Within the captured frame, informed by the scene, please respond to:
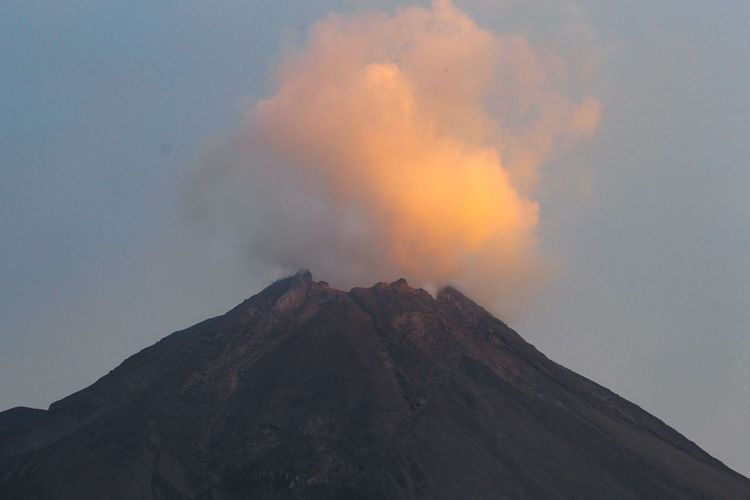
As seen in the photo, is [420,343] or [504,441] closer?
[504,441]

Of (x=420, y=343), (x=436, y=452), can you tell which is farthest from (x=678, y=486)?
(x=420, y=343)

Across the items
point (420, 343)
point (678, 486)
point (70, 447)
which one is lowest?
point (678, 486)

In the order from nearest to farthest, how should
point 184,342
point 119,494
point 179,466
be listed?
point 119,494
point 179,466
point 184,342

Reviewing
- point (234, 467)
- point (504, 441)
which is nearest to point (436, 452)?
point (504, 441)

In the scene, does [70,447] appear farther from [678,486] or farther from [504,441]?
[678,486]

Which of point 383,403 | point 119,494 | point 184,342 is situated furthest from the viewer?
point 184,342

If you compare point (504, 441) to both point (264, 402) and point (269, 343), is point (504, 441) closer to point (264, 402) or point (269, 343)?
point (264, 402)

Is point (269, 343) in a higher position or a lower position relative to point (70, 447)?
higher
